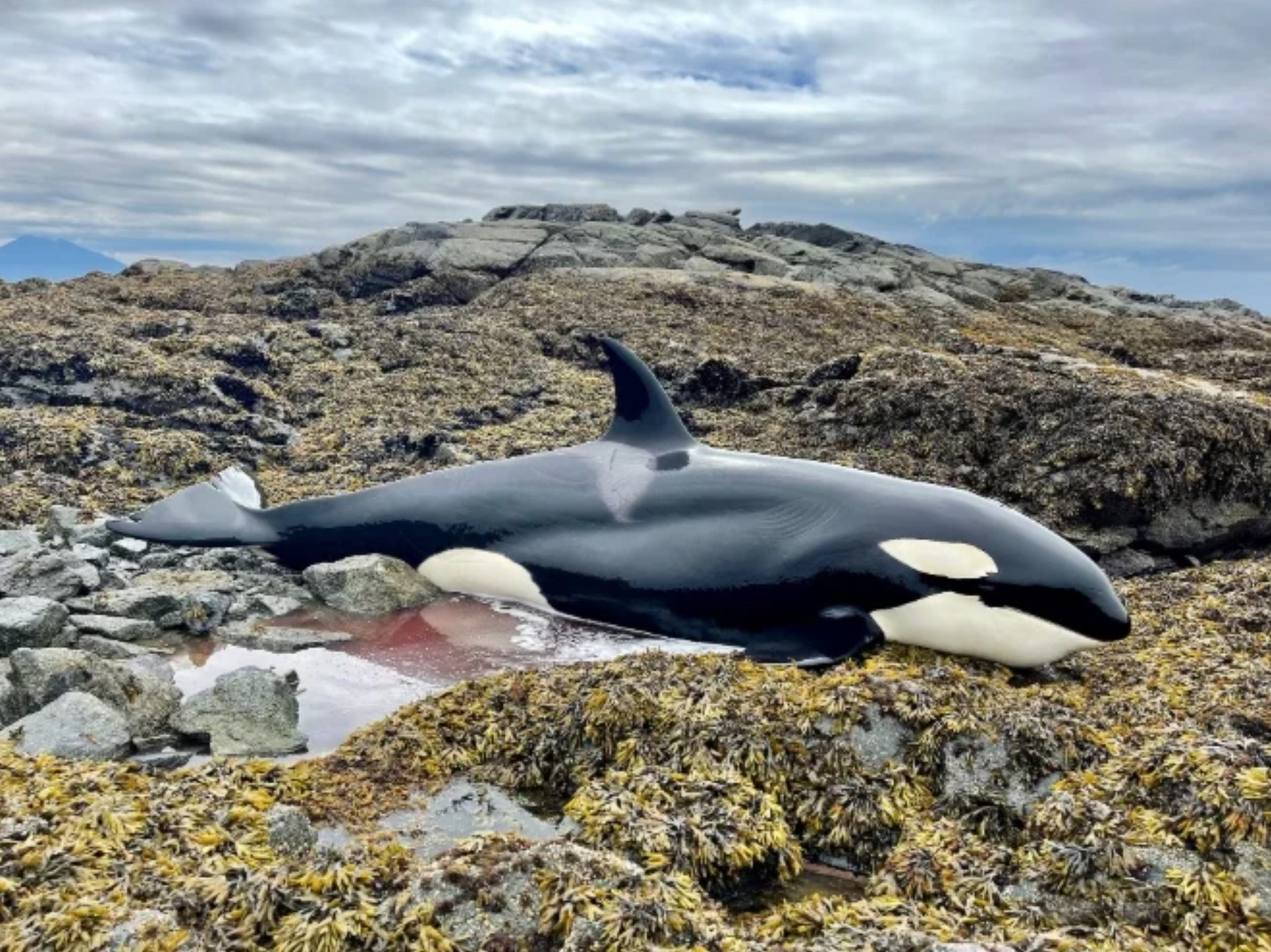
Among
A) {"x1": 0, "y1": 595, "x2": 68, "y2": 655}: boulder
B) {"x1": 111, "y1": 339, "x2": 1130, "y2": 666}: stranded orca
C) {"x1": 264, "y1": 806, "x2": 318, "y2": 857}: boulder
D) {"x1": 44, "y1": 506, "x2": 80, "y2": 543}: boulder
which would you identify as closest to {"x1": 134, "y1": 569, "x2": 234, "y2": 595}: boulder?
{"x1": 111, "y1": 339, "x2": 1130, "y2": 666}: stranded orca

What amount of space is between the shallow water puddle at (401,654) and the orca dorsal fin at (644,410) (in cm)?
159

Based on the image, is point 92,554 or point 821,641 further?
point 92,554

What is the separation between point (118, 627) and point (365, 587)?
1790 millimetres

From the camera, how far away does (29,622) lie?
6477 millimetres

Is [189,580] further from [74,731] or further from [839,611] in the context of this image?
[839,611]

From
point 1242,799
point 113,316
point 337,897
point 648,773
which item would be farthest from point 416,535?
point 113,316

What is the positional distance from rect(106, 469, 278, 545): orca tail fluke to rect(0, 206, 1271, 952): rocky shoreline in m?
0.16

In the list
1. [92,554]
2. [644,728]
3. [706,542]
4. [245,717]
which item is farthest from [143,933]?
[92,554]

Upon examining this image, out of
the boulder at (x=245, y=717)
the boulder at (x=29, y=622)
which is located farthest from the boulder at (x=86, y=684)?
the boulder at (x=29, y=622)

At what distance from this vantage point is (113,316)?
19.0 metres

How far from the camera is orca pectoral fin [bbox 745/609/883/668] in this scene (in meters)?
6.59

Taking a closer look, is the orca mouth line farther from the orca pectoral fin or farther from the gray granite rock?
the gray granite rock

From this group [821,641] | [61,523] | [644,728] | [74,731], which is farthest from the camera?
[61,523]

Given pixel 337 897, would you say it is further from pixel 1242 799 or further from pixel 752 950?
pixel 1242 799
